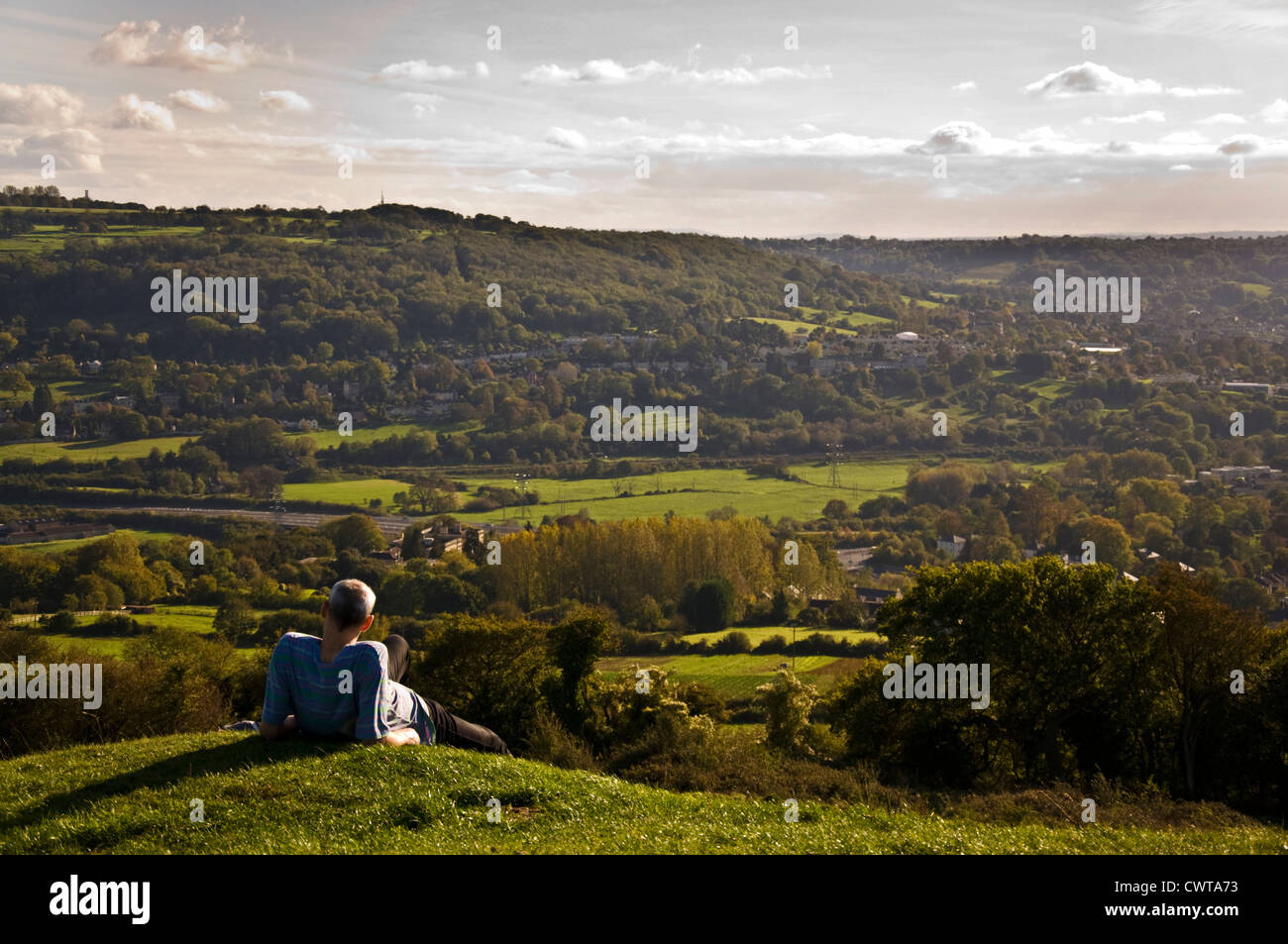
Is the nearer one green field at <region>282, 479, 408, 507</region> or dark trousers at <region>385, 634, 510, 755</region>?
dark trousers at <region>385, 634, 510, 755</region>

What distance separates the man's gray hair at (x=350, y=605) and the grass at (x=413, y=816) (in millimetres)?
1233

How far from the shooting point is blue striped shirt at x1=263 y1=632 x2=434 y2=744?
318 inches

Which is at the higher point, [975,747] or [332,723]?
[332,723]

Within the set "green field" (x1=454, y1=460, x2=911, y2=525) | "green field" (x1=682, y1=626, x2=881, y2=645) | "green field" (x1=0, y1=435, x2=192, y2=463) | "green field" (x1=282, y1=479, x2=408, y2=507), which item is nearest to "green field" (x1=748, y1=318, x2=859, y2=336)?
"green field" (x1=454, y1=460, x2=911, y2=525)

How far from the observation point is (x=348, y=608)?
7.98m

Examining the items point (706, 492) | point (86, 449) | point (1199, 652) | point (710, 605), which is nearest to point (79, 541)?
point (86, 449)

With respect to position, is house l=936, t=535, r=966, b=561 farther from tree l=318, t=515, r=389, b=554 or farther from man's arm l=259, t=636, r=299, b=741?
man's arm l=259, t=636, r=299, b=741

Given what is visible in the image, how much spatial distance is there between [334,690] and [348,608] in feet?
2.83

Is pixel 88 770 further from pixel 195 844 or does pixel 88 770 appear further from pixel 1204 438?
pixel 1204 438

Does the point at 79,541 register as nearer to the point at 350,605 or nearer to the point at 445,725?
the point at 445,725

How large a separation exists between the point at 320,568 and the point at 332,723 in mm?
72327

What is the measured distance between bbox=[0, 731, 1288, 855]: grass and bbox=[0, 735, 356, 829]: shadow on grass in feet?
0.06

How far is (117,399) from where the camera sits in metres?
132

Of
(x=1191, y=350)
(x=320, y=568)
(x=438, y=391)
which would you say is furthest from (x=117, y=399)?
(x=1191, y=350)
